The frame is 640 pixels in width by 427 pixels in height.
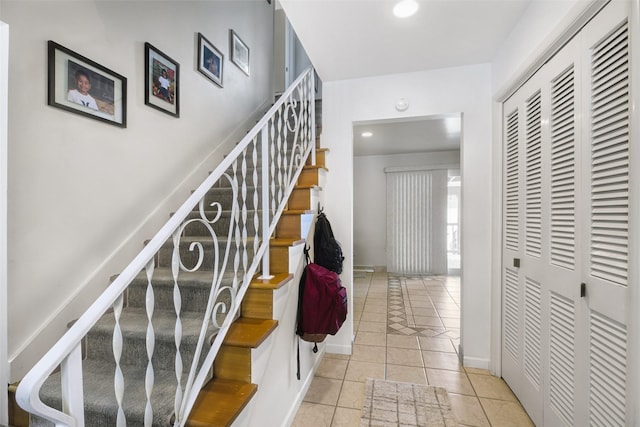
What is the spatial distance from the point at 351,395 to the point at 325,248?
42.3 inches

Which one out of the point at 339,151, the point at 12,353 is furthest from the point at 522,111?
the point at 12,353

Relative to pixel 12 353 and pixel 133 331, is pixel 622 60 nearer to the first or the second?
pixel 133 331

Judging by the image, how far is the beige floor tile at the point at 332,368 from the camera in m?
2.32

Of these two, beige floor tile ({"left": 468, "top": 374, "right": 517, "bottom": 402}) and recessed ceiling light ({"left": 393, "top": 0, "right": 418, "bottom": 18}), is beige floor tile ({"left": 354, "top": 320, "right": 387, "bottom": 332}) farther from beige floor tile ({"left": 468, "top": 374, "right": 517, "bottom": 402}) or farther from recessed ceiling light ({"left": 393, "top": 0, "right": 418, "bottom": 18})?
recessed ceiling light ({"left": 393, "top": 0, "right": 418, "bottom": 18})

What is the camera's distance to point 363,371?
2373 millimetres

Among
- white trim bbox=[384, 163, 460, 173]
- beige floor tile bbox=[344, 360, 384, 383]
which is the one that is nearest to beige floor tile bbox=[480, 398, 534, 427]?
beige floor tile bbox=[344, 360, 384, 383]

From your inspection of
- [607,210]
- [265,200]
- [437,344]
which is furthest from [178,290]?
[437,344]

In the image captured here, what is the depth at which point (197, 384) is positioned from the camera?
44.4 inches

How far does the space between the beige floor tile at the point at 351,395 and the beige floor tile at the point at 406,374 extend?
284 millimetres

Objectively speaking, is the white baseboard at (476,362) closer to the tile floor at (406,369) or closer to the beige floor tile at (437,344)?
the tile floor at (406,369)

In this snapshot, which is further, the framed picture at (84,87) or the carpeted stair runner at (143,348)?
the framed picture at (84,87)

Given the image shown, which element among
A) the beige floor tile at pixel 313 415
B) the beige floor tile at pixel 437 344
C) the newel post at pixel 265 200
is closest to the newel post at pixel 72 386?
the newel post at pixel 265 200

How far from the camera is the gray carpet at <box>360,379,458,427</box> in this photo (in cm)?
179

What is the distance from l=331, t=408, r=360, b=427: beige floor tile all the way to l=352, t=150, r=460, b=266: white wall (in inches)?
184
